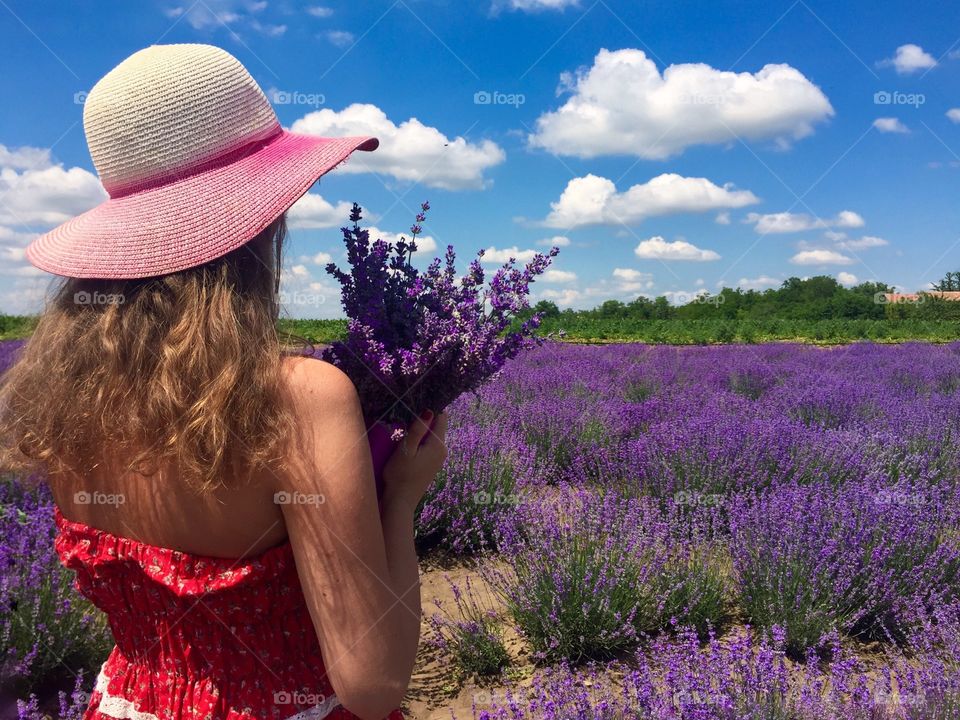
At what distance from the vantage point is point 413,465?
3.35ft

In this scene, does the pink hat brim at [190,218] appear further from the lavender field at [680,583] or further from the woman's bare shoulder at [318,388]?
the lavender field at [680,583]

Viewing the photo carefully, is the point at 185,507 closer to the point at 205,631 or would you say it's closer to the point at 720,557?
the point at 205,631

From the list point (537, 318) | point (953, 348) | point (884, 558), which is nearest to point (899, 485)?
point (884, 558)

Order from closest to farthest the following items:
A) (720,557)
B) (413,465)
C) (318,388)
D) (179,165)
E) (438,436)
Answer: (318,388) → (179,165) → (413,465) → (438,436) → (720,557)

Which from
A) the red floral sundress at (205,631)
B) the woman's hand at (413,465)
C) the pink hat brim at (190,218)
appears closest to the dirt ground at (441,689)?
the red floral sundress at (205,631)

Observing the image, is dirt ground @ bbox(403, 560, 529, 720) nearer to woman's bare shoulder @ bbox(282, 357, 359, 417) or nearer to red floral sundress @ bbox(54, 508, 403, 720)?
red floral sundress @ bbox(54, 508, 403, 720)

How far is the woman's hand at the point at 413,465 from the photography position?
1.00 metres

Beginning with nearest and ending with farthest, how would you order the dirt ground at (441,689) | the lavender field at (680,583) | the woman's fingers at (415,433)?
the woman's fingers at (415,433) < the lavender field at (680,583) < the dirt ground at (441,689)

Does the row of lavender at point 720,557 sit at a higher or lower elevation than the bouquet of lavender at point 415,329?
lower

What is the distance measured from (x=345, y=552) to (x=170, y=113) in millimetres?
613

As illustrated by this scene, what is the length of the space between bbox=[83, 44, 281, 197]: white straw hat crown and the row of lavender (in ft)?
5.39

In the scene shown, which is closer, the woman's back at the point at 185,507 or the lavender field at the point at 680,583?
the woman's back at the point at 185,507

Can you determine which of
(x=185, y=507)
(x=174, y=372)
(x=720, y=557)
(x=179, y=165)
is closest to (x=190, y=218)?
(x=179, y=165)

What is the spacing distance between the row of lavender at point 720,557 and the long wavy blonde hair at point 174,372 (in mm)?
1394
